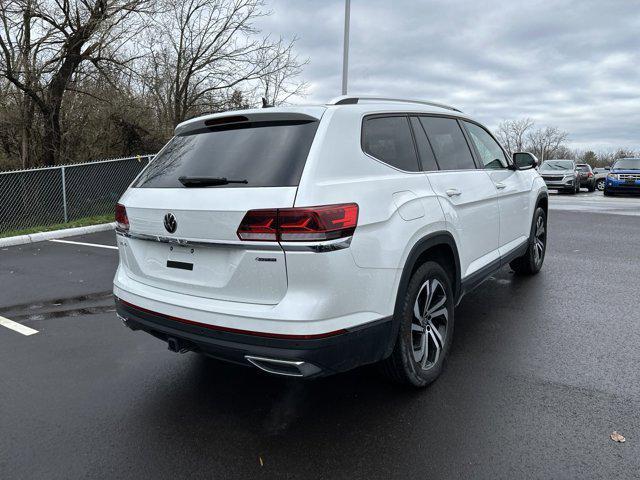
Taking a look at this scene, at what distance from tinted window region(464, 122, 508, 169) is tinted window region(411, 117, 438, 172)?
1023 mm

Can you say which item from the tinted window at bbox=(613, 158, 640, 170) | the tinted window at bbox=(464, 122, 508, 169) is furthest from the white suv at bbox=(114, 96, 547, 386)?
the tinted window at bbox=(613, 158, 640, 170)

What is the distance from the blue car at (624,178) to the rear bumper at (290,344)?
23.1 metres

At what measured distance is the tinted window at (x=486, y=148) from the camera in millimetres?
4430

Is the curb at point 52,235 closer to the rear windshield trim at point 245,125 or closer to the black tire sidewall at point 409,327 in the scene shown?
the rear windshield trim at point 245,125

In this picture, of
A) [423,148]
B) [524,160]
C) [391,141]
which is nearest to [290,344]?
[391,141]

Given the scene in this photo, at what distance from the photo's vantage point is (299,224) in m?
2.38

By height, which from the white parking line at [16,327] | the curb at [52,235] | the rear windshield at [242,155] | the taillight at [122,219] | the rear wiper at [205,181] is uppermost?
the rear windshield at [242,155]

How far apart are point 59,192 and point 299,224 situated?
1135 centimetres

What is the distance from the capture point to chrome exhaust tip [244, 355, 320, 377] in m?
2.41

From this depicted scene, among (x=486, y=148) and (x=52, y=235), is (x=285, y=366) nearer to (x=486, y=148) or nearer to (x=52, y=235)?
(x=486, y=148)

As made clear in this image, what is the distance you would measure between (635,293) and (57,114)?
1457 centimetres

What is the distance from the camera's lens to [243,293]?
255 cm

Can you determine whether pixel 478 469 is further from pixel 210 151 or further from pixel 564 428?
pixel 210 151

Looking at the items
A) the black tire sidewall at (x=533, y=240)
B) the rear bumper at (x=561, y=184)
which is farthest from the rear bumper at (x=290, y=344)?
the rear bumper at (x=561, y=184)
